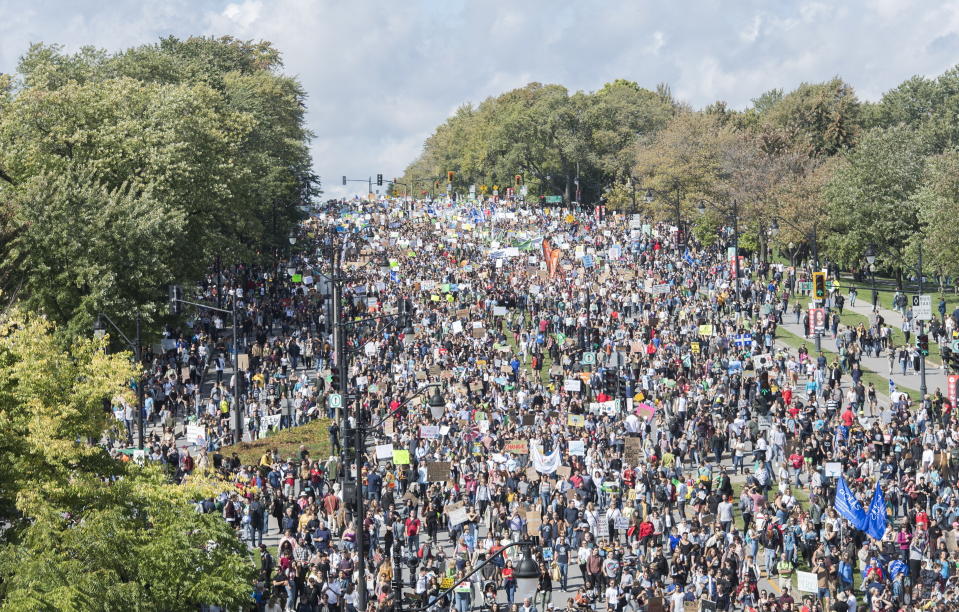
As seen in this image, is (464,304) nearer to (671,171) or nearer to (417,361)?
(417,361)

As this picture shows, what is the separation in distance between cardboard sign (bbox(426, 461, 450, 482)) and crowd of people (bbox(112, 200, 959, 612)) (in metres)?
0.08

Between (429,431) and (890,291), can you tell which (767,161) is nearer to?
(890,291)

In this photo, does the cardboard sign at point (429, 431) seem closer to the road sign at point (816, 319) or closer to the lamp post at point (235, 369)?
the lamp post at point (235, 369)

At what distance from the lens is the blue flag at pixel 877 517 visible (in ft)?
91.1

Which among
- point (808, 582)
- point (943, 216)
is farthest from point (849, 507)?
point (943, 216)

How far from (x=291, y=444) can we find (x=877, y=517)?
818 inches

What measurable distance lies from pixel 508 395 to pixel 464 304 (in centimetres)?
1830

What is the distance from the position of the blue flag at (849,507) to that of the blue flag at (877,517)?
164 mm

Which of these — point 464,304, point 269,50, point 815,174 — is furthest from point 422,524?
point 269,50

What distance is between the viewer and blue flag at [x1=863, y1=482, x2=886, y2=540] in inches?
1093

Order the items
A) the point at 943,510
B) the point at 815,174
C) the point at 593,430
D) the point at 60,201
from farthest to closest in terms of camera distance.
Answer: the point at 815,174 < the point at 60,201 < the point at 593,430 < the point at 943,510

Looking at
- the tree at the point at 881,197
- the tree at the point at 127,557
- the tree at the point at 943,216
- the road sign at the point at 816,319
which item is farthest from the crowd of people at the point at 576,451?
the tree at the point at 881,197

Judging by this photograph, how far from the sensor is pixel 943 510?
28781 mm

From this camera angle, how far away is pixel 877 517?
27.9m
